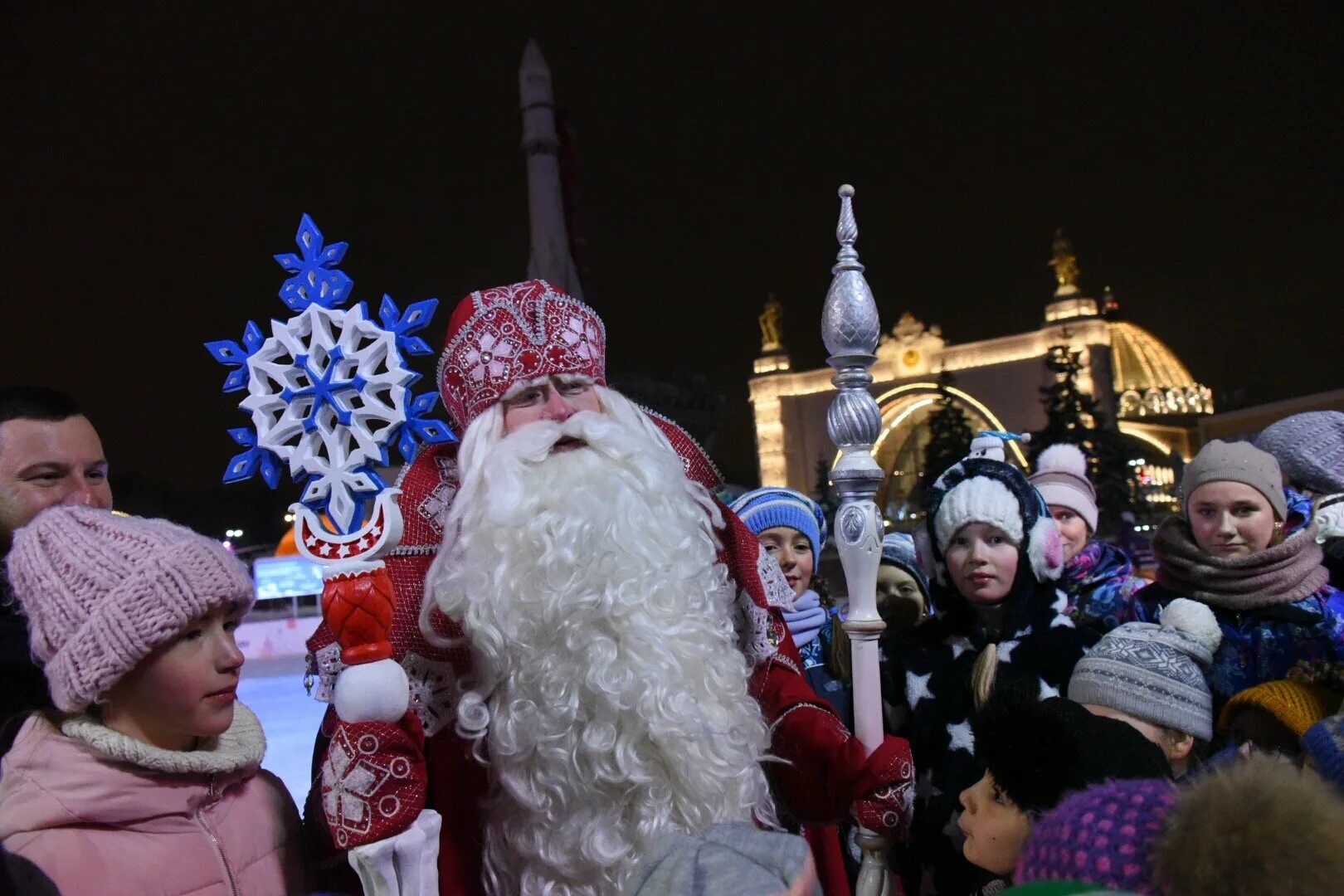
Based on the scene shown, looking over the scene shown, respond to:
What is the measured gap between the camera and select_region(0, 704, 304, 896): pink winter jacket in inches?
63.0

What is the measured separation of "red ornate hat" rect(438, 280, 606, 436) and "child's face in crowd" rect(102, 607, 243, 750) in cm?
84

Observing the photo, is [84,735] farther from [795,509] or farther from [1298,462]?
[1298,462]

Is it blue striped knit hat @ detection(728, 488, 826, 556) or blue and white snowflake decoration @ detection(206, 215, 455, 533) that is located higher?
blue and white snowflake decoration @ detection(206, 215, 455, 533)

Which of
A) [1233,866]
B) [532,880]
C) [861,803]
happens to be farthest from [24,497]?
[1233,866]

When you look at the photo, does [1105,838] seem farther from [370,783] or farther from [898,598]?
[898,598]

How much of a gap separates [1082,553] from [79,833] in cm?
332

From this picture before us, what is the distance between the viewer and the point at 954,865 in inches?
103

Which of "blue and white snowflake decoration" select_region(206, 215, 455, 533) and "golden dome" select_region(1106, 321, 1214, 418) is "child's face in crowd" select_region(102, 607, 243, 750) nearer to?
"blue and white snowflake decoration" select_region(206, 215, 455, 533)

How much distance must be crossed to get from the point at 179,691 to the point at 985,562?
1921 mm

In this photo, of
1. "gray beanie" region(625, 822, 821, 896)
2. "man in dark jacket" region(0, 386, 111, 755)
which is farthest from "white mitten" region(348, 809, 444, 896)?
"gray beanie" region(625, 822, 821, 896)

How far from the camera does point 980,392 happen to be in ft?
107

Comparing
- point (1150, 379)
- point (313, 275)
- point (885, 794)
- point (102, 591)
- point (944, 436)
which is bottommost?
point (885, 794)

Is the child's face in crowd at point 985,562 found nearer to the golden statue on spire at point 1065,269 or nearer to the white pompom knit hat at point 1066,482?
the white pompom knit hat at point 1066,482

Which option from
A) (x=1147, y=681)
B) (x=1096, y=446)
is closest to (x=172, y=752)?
(x=1147, y=681)
